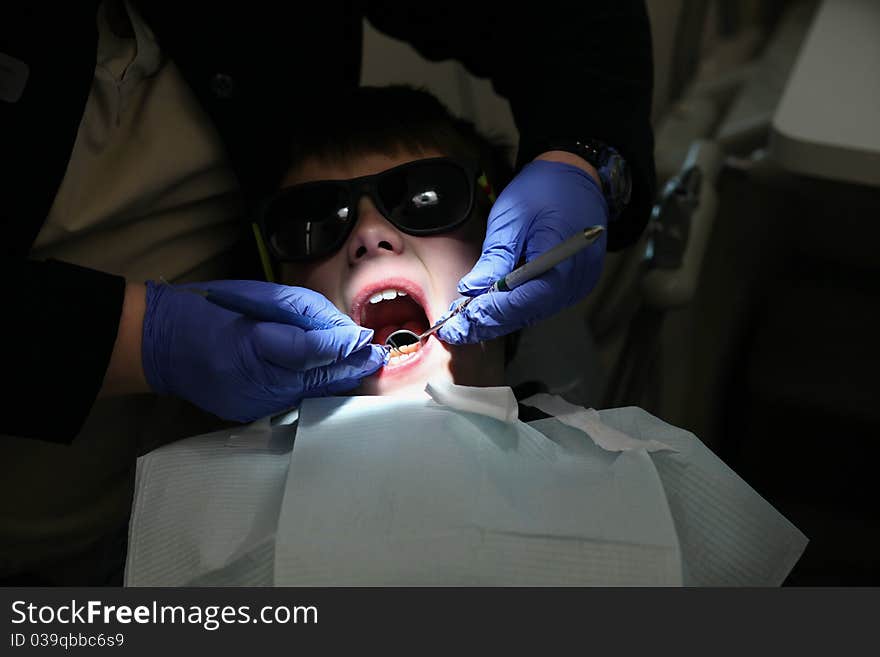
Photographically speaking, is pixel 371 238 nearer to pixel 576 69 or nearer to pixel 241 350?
pixel 241 350

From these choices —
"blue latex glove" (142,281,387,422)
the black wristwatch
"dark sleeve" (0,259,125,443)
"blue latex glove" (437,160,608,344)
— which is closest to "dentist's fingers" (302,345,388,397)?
"blue latex glove" (142,281,387,422)

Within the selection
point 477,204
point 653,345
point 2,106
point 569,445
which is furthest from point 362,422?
point 653,345

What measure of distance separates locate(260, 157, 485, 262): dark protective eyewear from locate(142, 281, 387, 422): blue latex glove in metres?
0.13

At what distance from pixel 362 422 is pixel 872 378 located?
1401 mm

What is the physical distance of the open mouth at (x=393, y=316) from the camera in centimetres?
122

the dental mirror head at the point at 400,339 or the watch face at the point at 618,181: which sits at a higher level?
the watch face at the point at 618,181

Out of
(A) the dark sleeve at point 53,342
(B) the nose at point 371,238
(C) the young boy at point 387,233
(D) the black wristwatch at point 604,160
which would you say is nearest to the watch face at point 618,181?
(D) the black wristwatch at point 604,160

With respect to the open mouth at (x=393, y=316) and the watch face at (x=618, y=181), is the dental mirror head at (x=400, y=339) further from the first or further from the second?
the watch face at (x=618, y=181)

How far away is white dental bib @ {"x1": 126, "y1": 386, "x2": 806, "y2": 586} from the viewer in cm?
91

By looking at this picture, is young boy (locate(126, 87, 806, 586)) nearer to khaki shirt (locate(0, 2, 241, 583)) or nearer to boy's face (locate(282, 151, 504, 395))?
boy's face (locate(282, 151, 504, 395))

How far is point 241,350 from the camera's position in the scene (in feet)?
3.50

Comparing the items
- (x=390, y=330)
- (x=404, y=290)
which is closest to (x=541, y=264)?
(x=404, y=290)
